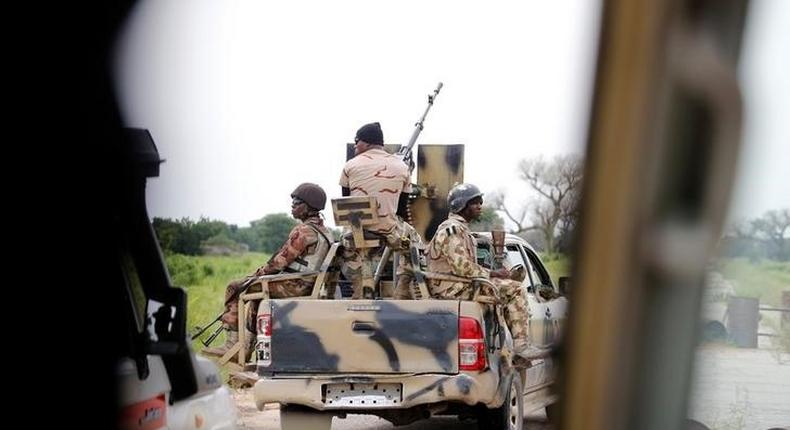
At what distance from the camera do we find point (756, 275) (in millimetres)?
1324

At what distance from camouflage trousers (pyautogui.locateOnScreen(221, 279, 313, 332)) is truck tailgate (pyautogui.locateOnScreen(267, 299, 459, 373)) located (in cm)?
Answer: 75

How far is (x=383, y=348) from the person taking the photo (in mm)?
8109

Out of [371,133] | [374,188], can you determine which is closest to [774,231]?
[374,188]

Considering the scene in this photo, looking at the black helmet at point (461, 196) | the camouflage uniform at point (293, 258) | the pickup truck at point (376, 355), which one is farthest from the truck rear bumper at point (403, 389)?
the black helmet at point (461, 196)

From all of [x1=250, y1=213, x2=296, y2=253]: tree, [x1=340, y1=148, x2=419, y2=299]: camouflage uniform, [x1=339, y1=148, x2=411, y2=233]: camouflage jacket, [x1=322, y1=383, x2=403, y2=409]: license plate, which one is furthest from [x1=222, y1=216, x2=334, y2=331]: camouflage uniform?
[x1=250, y1=213, x2=296, y2=253]: tree

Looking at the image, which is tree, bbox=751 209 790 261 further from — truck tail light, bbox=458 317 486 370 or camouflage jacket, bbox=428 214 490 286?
camouflage jacket, bbox=428 214 490 286

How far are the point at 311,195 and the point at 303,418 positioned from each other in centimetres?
194

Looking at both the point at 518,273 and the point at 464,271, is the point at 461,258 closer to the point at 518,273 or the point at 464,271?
the point at 464,271

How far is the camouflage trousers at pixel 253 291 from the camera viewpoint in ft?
29.6

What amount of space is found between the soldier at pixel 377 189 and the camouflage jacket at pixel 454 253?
21 centimetres

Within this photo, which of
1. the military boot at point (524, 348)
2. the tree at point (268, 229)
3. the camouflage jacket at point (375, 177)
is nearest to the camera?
the military boot at point (524, 348)

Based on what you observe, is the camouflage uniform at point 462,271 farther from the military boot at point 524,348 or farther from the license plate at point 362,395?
the license plate at point 362,395

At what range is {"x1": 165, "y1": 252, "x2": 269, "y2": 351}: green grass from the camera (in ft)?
66.0

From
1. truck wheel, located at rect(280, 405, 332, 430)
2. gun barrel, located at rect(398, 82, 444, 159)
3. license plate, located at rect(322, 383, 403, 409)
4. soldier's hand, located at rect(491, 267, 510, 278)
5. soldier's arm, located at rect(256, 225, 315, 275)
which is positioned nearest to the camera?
license plate, located at rect(322, 383, 403, 409)
